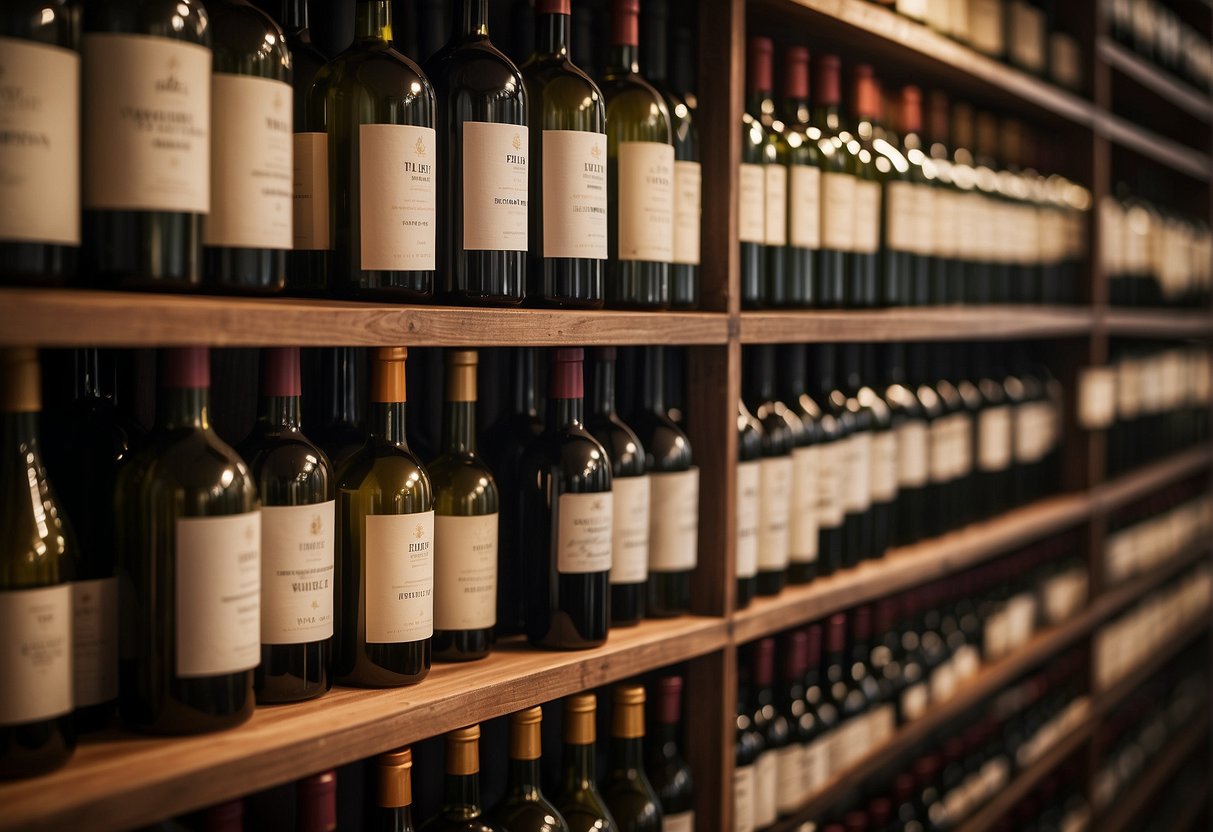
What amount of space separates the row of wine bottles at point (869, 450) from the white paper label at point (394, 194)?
2.19 ft

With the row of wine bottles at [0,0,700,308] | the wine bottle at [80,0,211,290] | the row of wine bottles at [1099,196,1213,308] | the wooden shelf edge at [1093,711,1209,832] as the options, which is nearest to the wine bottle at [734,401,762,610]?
the row of wine bottles at [0,0,700,308]

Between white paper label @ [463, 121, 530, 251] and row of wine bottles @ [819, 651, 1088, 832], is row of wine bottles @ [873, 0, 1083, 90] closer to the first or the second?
white paper label @ [463, 121, 530, 251]

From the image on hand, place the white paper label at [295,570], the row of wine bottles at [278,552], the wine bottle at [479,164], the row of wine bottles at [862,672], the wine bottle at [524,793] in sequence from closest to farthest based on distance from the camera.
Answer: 1. the row of wine bottles at [278,552]
2. the white paper label at [295,570]
3. the wine bottle at [479,164]
4. the wine bottle at [524,793]
5. the row of wine bottles at [862,672]

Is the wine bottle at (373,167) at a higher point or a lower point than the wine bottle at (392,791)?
higher

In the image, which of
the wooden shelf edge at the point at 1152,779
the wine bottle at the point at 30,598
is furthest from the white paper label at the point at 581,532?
the wooden shelf edge at the point at 1152,779

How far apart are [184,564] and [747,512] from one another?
858mm

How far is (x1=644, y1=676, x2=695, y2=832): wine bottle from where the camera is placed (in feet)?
5.08

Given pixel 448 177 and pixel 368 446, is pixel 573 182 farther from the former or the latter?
pixel 368 446

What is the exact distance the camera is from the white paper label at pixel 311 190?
1.11 metres

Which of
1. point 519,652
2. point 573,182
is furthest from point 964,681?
point 573,182

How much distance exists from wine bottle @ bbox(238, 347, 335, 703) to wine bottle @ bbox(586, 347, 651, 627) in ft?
1.37

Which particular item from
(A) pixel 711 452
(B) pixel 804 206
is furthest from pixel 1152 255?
(A) pixel 711 452

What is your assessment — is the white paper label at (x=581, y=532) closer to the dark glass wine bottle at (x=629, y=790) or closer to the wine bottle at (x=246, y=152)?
Answer: the dark glass wine bottle at (x=629, y=790)

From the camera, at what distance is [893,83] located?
229 centimetres
